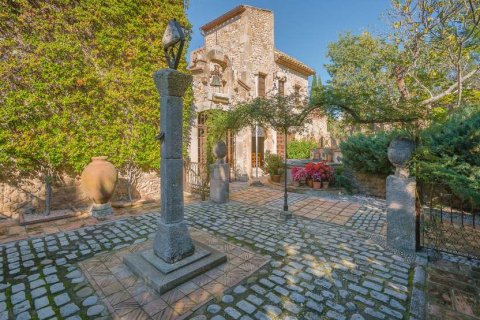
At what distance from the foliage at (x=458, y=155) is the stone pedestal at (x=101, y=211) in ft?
23.1

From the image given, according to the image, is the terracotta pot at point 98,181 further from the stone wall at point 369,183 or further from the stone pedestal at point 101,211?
the stone wall at point 369,183

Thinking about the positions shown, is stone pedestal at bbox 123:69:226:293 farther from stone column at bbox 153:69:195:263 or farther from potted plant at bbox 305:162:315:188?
potted plant at bbox 305:162:315:188

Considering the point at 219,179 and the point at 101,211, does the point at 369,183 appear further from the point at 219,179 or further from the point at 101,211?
the point at 101,211

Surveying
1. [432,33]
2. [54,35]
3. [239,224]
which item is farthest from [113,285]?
[432,33]

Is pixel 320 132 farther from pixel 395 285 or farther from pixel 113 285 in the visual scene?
pixel 113 285

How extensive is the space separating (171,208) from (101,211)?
346 centimetres

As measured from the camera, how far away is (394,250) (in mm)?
3658

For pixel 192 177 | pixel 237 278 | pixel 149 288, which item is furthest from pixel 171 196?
pixel 192 177

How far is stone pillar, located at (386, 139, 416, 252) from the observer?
360cm

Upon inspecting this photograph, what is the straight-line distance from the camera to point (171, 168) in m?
2.98

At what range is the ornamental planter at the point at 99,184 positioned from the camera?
17.6ft

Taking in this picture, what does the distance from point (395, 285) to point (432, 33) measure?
7718mm

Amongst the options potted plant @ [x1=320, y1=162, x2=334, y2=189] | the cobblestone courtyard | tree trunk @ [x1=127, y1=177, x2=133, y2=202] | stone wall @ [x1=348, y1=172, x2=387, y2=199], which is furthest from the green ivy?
stone wall @ [x1=348, y1=172, x2=387, y2=199]

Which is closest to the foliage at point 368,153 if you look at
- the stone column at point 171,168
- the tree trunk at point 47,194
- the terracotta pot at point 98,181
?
the stone column at point 171,168
